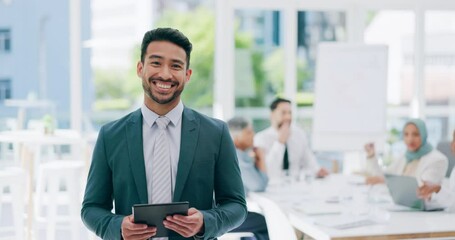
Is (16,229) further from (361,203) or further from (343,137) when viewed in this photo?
(343,137)

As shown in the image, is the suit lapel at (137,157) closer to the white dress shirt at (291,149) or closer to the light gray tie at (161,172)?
the light gray tie at (161,172)

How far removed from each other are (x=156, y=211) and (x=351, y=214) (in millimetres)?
2227

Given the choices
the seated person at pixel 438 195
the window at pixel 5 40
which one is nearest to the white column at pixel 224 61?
the window at pixel 5 40

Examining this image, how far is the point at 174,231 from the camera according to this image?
5.25 feet

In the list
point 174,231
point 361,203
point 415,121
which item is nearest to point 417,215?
point 361,203

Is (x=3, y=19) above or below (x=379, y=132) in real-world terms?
above

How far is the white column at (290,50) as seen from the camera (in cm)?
755

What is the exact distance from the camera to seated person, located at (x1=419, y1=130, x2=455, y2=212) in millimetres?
3758

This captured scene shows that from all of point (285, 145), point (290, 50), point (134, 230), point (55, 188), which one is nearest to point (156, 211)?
point (134, 230)

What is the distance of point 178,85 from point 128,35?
18.0 ft

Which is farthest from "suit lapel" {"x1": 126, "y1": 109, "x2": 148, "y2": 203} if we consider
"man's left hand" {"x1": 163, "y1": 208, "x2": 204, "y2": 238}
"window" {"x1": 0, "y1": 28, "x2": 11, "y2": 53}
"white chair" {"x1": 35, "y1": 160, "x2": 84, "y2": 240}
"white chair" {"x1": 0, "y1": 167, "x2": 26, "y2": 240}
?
"window" {"x1": 0, "y1": 28, "x2": 11, "y2": 53}

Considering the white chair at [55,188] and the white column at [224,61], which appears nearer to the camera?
the white chair at [55,188]

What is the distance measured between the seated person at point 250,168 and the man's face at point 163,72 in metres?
2.85

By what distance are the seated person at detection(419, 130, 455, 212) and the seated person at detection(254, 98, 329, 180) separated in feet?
5.27
